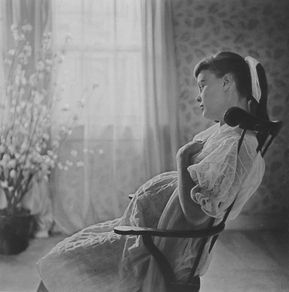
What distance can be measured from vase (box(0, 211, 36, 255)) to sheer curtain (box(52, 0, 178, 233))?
0.39m

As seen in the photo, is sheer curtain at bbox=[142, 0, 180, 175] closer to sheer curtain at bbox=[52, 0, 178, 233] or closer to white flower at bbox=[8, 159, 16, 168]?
sheer curtain at bbox=[52, 0, 178, 233]

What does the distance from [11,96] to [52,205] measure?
30.0 inches

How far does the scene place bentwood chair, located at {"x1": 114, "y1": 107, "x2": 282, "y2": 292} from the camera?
1.19m

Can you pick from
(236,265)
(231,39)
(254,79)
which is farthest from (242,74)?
(231,39)

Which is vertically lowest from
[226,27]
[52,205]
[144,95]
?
[52,205]

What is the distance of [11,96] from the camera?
9.68 ft

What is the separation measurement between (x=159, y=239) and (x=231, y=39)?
7.05ft

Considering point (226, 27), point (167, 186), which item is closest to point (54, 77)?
point (226, 27)

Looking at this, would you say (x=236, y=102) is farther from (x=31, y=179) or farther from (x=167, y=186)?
(x=31, y=179)

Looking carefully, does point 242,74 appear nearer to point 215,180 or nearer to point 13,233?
point 215,180

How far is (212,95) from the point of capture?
51.4 inches

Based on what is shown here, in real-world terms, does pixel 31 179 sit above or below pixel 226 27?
below

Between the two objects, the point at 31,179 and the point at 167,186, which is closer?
the point at 167,186

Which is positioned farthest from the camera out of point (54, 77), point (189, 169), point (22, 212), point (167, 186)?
point (54, 77)
